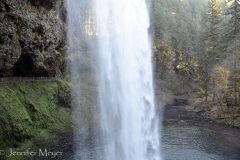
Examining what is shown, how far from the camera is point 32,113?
19734 millimetres

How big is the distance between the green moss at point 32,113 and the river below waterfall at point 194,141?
10.9ft

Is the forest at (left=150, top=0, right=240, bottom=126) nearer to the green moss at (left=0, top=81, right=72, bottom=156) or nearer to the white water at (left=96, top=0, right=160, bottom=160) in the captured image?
the white water at (left=96, top=0, right=160, bottom=160)

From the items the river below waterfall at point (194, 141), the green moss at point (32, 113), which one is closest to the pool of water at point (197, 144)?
the river below waterfall at point (194, 141)

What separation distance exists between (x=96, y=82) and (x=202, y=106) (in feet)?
57.9

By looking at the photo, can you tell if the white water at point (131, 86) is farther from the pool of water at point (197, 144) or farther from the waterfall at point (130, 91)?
the pool of water at point (197, 144)

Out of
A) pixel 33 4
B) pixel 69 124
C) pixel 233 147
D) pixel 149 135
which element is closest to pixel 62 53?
pixel 33 4

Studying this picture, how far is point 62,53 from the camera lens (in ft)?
93.3

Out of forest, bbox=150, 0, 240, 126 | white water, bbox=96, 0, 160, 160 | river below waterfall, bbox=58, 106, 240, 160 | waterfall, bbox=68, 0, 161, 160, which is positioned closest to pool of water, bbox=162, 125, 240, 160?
river below waterfall, bbox=58, 106, 240, 160

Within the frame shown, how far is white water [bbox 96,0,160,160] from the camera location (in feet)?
60.0

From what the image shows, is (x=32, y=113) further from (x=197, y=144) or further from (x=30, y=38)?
(x=197, y=144)

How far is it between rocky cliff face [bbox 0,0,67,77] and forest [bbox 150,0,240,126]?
71.2ft

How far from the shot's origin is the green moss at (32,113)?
53.7ft

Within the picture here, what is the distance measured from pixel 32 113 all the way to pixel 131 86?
955cm

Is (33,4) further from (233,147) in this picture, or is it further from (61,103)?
(233,147)
